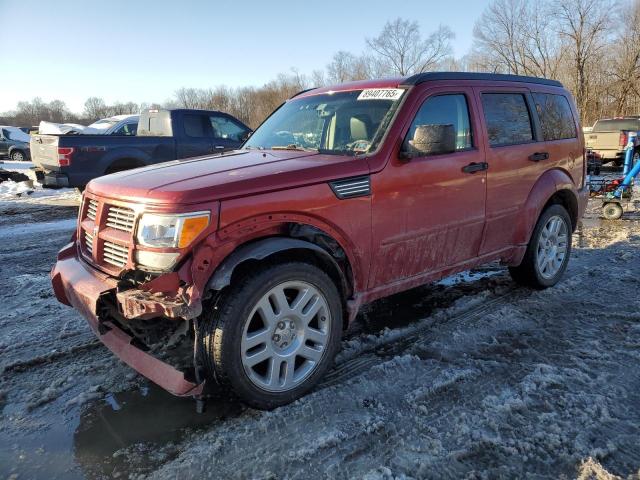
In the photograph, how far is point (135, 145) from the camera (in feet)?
31.6

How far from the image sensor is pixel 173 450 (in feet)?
8.26

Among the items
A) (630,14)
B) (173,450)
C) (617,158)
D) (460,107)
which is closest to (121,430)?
(173,450)

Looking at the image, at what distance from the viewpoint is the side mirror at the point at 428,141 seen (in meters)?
3.30

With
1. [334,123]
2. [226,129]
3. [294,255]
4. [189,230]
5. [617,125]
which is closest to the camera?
[189,230]

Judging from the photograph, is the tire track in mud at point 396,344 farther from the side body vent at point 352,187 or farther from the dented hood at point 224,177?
the dented hood at point 224,177

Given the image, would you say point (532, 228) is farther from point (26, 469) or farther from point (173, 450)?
point (26, 469)

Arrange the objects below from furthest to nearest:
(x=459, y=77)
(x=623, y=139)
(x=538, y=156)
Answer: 1. (x=623, y=139)
2. (x=538, y=156)
3. (x=459, y=77)

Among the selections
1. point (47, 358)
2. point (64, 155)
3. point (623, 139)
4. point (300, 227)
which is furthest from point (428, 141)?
point (623, 139)

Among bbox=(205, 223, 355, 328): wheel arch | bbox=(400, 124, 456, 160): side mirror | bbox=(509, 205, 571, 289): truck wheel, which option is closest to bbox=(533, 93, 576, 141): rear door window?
bbox=(509, 205, 571, 289): truck wheel

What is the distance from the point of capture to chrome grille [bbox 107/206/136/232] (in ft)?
9.09

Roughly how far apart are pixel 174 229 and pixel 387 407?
1.60 m

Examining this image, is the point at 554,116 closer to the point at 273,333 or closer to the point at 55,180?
the point at 273,333

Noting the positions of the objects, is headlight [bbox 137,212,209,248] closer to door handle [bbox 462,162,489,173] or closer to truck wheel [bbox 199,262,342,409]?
truck wheel [bbox 199,262,342,409]

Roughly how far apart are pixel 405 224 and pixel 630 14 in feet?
141
